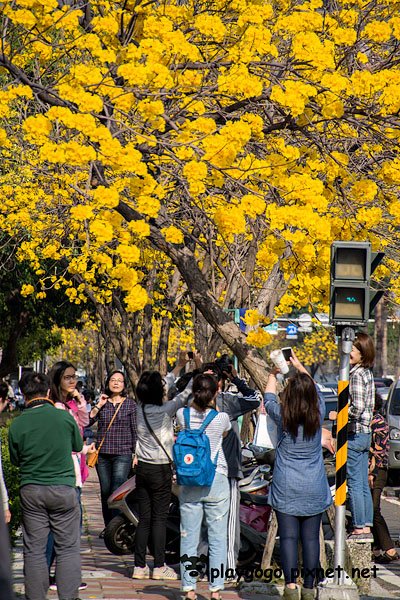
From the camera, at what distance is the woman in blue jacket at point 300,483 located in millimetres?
7258

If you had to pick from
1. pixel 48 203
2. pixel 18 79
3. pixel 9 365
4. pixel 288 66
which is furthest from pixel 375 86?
pixel 9 365

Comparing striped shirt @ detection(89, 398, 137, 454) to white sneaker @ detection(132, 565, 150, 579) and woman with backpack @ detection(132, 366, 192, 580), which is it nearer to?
woman with backpack @ detection(132, 366, 192, 580)

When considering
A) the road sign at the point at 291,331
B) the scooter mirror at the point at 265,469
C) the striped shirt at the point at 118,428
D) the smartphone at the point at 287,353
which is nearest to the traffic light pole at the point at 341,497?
the smartphone at the point at 287,353

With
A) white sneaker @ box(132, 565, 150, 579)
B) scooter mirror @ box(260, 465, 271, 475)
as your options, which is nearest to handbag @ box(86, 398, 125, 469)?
white sneaker @ box(132, 565, 150, 579)

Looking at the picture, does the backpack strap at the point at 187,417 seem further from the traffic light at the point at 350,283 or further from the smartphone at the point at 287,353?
the traffic light at the point at 350,283

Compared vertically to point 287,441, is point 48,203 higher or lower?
higher

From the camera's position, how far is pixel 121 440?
36.4 ft

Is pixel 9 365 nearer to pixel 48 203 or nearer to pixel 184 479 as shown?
pixel 48 203

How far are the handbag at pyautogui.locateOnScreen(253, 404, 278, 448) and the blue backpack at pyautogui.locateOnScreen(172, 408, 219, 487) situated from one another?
42cm

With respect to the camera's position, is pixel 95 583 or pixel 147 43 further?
pixel 95 583

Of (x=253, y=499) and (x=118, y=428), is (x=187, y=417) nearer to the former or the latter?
(x=253, y=499)

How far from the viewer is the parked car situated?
740 inches

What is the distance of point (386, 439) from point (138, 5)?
4.70 meters

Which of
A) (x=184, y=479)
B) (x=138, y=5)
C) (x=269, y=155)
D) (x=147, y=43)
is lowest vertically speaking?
(x=184, y=479)
